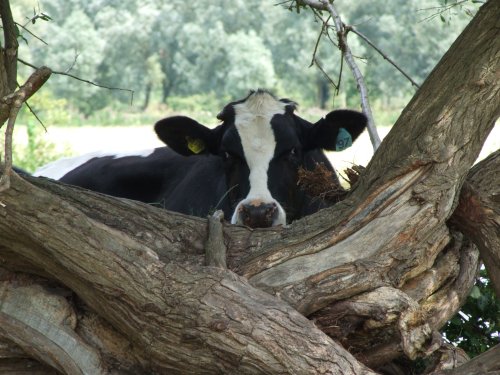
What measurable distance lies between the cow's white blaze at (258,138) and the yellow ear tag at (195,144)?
485mm

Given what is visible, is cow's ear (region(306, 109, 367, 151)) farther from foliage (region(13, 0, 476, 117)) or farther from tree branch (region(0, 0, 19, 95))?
foliage (region(13, 0, 476, 117))

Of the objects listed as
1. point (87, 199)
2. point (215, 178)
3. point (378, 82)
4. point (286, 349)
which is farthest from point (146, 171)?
point (378, 82)

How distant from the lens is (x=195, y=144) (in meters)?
7.39

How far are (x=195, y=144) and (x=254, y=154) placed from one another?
0.90 meters

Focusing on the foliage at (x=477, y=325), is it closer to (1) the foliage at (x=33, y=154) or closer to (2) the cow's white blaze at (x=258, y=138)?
(2) the cow's white blaze at (x=258, y=138)

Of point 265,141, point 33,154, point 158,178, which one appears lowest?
point 265,141

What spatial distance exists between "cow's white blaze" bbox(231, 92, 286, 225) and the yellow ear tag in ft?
1.59

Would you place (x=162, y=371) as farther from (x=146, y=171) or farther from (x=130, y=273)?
(x=146, y=171)

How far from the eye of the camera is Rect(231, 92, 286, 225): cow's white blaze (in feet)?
20.6

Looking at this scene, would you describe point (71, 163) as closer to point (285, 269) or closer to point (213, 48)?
point (285, 269)

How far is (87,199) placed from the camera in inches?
171

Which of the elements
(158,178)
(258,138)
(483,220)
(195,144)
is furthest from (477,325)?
(158,178)

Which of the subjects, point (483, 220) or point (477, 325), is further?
point (477, 325)

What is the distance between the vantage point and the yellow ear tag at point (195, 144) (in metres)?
7.37
